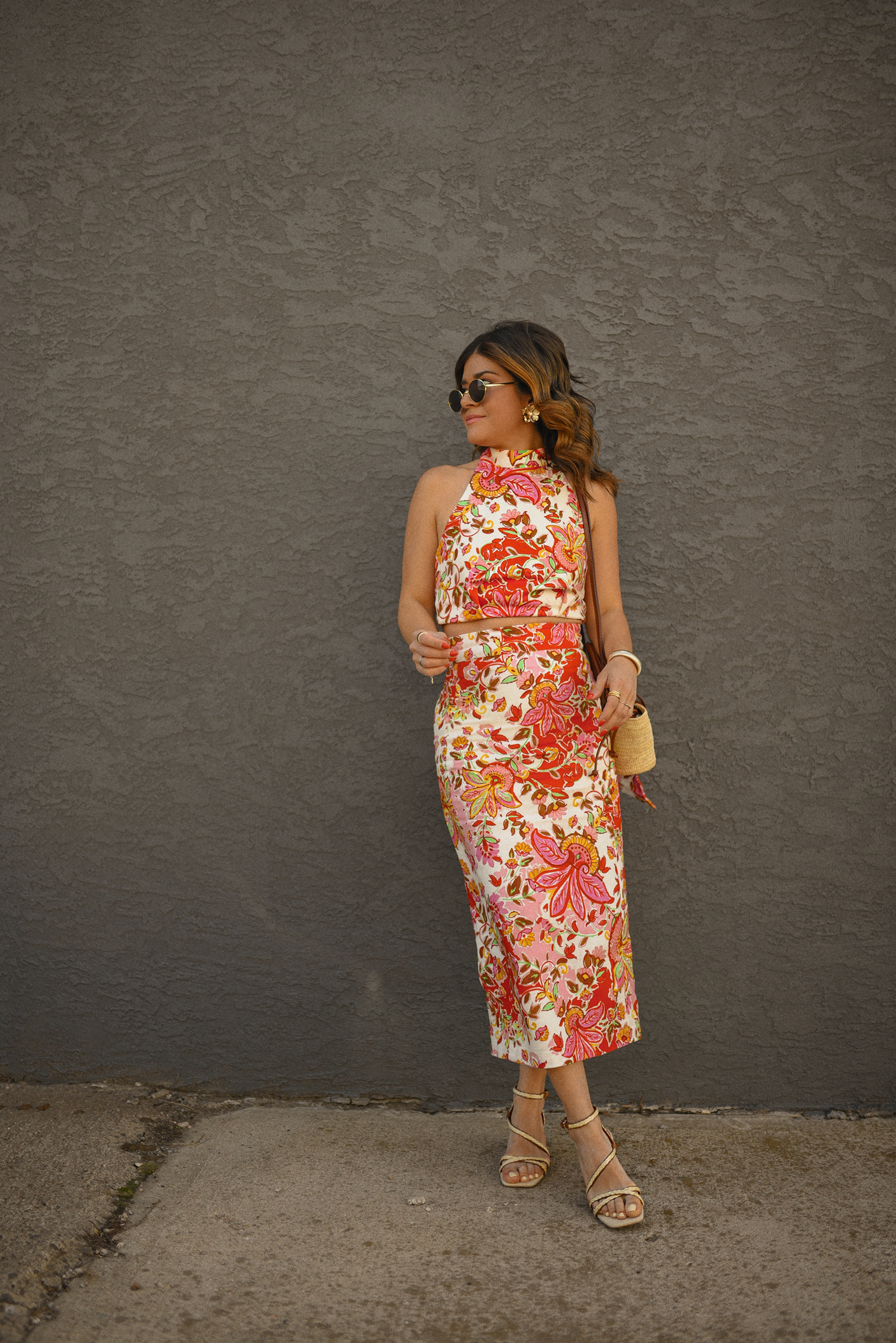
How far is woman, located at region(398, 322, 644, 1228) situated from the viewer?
225 cm

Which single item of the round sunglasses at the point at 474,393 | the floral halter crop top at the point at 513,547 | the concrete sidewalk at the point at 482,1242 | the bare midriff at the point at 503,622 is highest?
the round sunglasses at the point at 474,393

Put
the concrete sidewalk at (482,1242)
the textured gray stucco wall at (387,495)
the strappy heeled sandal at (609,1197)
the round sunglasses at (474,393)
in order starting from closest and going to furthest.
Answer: the concrete sidewalk at (482,1242)
the strappy heeled sandal at (609,1197)
the round sunglasses at (474,393)
the textured gray stucco wall at (387,495)

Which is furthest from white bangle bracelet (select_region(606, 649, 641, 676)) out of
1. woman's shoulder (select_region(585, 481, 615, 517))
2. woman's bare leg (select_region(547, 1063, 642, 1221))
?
woman's bare leg (select_region(547, 1063, 642, 1221))

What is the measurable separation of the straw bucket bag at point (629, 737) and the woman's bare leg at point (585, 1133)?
2.39 feet

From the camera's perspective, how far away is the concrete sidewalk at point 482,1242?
187cm

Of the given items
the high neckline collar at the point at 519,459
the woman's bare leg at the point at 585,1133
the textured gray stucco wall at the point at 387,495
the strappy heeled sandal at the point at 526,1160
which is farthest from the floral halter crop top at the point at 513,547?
the strappy heeled sandal at the point at 526,1160

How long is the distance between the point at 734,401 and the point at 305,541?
1286 mm

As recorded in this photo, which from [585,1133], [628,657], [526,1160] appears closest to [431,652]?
[628,657]

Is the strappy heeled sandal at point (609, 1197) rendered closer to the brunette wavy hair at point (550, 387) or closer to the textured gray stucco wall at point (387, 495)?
the textured gray stucco wall at point (387, 495)

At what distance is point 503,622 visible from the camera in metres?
2.34

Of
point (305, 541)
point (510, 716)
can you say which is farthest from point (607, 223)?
point (510, 716)

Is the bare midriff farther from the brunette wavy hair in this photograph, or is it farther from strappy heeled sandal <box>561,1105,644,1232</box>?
strappy heeled sandal <box>561,1105,644,1232</box>

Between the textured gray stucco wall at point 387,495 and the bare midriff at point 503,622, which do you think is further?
the textured gray stucco wall at point 387,495

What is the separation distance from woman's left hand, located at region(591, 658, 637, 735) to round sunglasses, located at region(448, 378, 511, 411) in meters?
0.71
